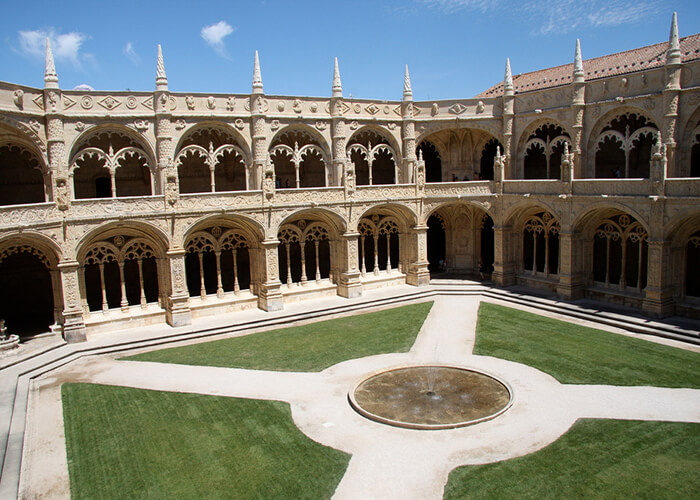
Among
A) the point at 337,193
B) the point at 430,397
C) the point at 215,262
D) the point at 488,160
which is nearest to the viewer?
the point at 430,397

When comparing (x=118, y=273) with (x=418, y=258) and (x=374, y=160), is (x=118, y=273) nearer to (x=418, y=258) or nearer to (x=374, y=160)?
(x=374, y=160)

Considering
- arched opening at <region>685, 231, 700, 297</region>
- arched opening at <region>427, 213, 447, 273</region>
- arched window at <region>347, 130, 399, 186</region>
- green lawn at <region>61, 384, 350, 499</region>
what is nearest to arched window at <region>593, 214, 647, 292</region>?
arched opening at <region>685, 231, 700, 297</region>

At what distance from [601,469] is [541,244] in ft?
70.3

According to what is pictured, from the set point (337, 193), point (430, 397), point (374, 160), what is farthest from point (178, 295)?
point (374, 160)

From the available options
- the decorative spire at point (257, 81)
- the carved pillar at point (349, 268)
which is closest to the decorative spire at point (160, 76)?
the decorative spire at point (257, 81)

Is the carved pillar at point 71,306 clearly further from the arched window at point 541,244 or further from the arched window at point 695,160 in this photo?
the arched window at point 695,160

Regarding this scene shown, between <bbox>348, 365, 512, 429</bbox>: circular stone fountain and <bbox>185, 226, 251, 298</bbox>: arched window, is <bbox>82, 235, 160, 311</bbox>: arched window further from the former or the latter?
<bbox>348, 365, 512, 429</bbox>: circular stone fountain

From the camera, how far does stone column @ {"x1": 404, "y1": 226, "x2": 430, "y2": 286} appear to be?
112ft

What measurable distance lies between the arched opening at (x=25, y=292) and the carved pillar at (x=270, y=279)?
10.7 m

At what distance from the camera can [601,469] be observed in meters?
13.6

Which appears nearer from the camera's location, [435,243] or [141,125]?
[141,125]

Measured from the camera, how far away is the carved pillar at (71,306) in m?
25.0

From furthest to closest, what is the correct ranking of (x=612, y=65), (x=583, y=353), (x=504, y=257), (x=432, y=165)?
(x=432, y=165), (x=504, y=257), (x=612, y=65), (x=583, y=353)

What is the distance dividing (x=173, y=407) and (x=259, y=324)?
31.7ft
